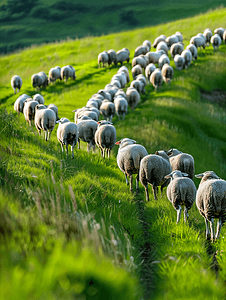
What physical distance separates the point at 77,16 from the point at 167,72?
5344 cm

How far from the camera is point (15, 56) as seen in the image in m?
36.3

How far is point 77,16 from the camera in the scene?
220 feet

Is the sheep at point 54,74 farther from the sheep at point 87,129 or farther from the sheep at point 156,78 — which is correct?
the sheep at point 87,129

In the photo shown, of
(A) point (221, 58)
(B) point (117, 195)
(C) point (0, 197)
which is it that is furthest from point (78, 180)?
(A) point (221, 58)

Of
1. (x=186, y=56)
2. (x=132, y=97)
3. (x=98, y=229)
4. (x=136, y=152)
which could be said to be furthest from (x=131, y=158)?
(x=186, y=56)

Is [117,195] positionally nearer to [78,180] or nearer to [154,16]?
[78,180]

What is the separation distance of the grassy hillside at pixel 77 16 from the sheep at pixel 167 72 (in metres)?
37.2

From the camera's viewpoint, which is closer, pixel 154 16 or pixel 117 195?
pixel 117 195

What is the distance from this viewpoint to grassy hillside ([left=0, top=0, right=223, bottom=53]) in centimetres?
5719

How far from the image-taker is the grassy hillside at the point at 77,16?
57.2 meters

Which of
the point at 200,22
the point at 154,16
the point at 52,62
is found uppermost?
the point at 154,16

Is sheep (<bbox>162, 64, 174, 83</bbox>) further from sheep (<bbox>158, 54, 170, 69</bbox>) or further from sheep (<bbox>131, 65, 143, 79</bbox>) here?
sheep (<bbox>158, 54, 170, 69</bbox>)

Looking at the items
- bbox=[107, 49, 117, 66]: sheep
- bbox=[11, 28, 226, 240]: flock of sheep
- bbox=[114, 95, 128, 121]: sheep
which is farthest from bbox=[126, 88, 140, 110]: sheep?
bbox=[107, 49, 117, 66]: sheep

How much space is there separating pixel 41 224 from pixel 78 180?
2.68m
